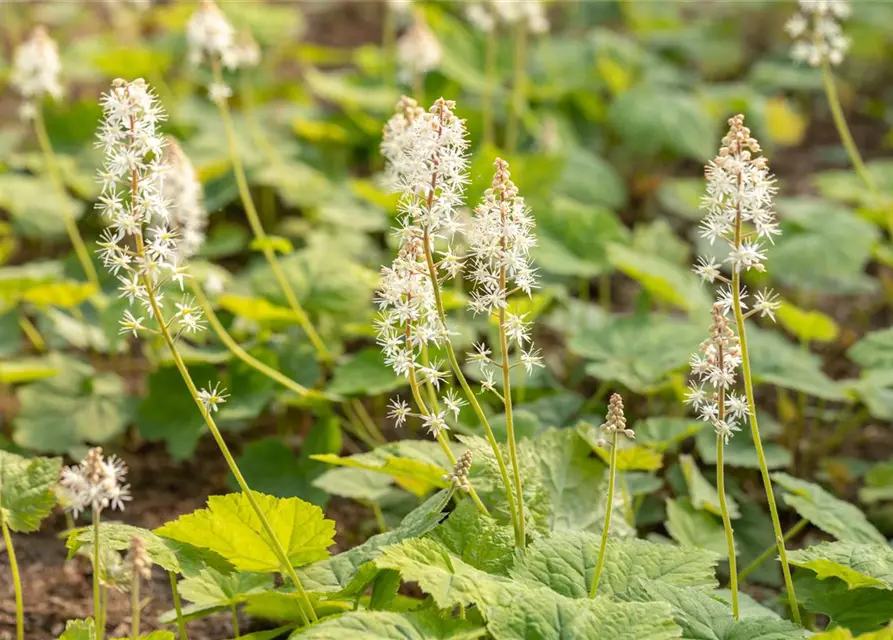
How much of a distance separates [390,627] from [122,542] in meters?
0.78

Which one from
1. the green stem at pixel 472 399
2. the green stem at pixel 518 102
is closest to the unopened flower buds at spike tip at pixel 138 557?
the green stem at pixel 472 399

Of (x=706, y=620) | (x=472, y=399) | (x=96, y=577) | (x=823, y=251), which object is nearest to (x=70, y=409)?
(x=96, y=577)

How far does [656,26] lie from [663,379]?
4.32 meters

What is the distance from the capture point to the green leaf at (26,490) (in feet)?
9.00

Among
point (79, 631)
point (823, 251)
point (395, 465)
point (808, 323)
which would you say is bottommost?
point (79, 631)

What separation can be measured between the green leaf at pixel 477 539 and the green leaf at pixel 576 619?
0.93 feet

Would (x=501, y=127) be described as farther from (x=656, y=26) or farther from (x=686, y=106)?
(x=656, y=26)

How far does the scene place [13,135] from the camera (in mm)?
6312

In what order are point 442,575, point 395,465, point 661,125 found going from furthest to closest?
point 661,125
point 395,465
point 442,575

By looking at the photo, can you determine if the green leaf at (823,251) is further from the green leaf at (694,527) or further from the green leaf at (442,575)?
the green leaf at (442,575)

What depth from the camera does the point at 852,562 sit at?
8.91 feet

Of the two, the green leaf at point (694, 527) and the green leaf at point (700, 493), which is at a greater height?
the green leaf at point (700, 493)

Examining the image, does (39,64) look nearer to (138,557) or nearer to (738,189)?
(138,557)

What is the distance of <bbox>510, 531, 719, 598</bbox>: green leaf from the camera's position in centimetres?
255
